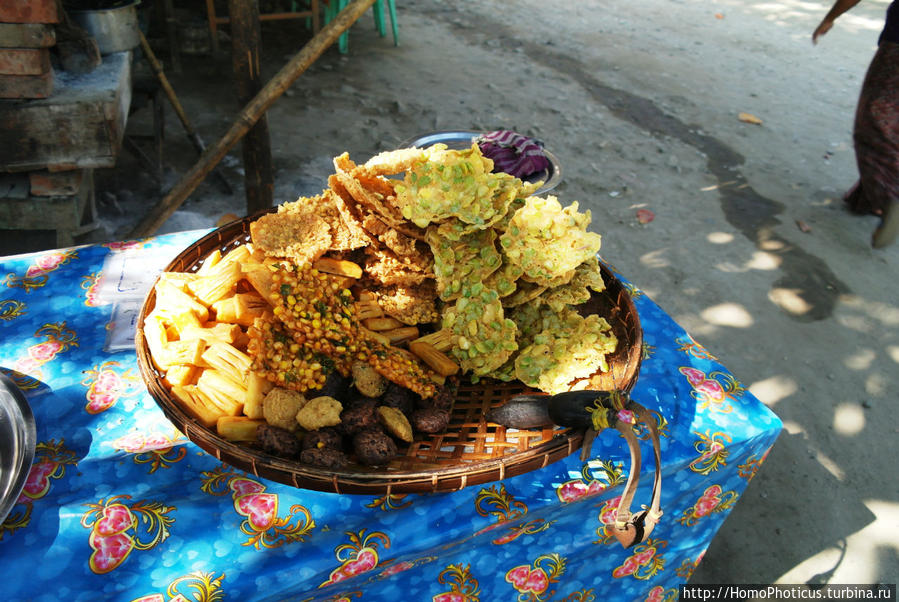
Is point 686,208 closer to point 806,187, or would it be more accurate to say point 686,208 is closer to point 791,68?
point 806,187

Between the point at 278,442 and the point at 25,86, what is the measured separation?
99.8 inches

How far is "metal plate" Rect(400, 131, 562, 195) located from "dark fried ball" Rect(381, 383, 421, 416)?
1211 millimetres

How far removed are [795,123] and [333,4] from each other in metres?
5.15

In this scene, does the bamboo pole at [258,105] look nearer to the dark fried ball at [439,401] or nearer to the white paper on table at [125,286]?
the white paper on table at [125,286]

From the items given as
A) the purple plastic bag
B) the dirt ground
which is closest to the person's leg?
the dirt ground

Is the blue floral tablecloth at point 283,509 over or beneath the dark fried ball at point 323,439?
beneath

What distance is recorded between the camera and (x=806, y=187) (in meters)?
5.34

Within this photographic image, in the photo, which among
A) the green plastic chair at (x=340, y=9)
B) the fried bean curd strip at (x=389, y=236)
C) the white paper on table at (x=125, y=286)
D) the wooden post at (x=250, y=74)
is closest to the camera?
the fried bean curd strip at (x=389, y=236)

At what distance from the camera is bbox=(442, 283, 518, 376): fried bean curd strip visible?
5.25 ft

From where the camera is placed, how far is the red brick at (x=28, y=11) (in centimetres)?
264

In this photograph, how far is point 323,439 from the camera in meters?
1.33

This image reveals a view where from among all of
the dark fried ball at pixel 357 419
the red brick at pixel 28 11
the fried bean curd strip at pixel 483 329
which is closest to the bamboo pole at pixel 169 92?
the red brick at pixel 28 11

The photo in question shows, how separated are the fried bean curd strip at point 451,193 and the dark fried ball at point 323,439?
1.85ft

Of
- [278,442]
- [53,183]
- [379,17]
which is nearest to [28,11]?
[53,183]
